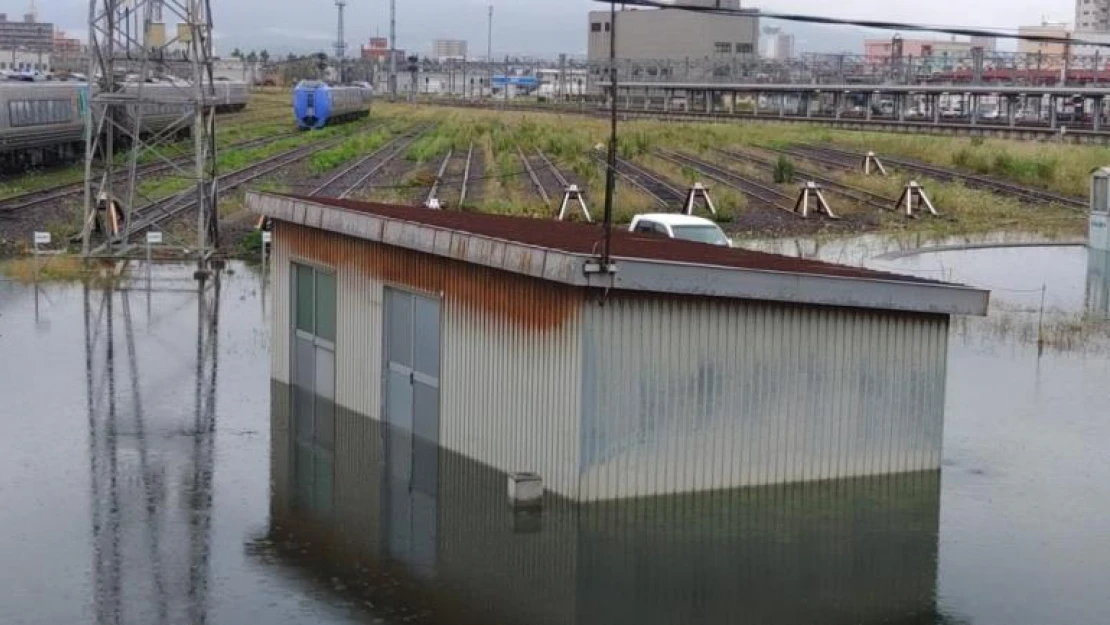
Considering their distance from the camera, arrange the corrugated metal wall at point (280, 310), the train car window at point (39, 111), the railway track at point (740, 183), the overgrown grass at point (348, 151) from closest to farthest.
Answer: the corrugated metal wall at point (280, 310) → the train car window at point (39, 111) → the railway track at point (740, 183) → the overgrown grass at point (348, 151)

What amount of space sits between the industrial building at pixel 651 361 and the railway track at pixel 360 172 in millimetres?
17045

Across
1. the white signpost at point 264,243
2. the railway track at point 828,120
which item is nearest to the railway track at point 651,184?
the white signpost at point 264,243

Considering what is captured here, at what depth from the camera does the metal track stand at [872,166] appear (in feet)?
153

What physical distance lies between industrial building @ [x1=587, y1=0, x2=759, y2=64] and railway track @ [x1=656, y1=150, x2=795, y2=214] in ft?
215

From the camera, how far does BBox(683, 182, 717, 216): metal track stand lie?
34.7 meters

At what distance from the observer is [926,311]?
46.0 feet

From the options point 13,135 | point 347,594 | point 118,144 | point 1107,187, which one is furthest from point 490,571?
point 118,144

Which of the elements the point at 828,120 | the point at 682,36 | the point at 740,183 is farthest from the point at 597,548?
the point at 682,36

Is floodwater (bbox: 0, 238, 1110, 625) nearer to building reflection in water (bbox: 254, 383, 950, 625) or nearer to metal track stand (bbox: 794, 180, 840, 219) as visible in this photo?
building reflection in water (bbox: 254, 383, 950, 625)

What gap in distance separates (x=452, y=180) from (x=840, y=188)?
10.5 meters

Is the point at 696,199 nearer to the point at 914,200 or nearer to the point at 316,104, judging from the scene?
the point at 914,200

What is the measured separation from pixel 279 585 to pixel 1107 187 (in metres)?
23.2

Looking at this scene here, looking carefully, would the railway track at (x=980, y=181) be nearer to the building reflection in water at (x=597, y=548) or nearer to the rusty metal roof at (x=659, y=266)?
the rusty metal roof at (x=659, y=266)

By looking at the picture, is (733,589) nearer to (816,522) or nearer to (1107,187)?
(816,522)
